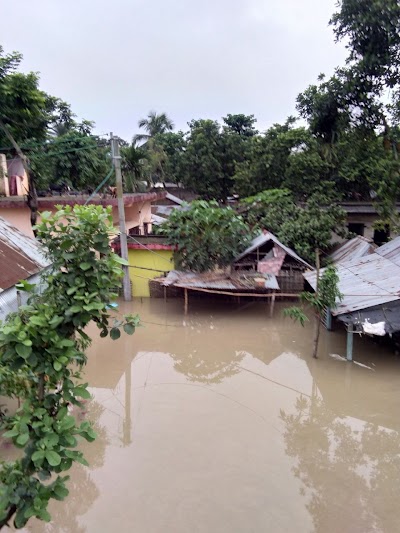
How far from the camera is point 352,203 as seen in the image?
17.5 meters

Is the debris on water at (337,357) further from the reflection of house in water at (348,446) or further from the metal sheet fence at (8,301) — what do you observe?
the metal sheet fence at (8,301)

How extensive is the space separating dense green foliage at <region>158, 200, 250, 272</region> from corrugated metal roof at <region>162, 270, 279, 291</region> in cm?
36

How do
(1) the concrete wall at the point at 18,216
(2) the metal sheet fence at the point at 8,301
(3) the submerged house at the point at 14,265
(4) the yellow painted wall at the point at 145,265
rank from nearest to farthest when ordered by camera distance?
(2) the metal sheet fence at the point at 8,301, (3) the submerged house at the point at 14,265, (1) the concrete wall at the point at 18,216, (4) the yellow painted wall at the point at 145,265

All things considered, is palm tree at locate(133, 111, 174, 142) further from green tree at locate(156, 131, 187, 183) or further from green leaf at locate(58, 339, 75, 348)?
green leaf at locate(58, 339, 75, 348)

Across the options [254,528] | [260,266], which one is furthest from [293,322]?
[254,528]

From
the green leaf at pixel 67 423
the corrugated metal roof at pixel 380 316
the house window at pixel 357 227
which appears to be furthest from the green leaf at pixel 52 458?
the house window at pixel 357 227

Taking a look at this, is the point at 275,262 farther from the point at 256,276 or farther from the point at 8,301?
the point at 8,301

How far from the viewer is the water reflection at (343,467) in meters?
4.86

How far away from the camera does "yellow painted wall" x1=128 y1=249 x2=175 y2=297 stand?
13.9m

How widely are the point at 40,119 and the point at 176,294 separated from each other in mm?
7074

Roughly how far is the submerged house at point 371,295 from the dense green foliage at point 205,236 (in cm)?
276

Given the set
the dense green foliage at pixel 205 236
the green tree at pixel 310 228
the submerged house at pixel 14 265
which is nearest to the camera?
the submerged house at pixel 14 265

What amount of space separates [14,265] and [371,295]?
276 inches

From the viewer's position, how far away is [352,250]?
13078mm
